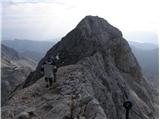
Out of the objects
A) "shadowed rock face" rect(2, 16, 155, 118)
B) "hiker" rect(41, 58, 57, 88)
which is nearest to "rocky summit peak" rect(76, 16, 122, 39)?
"shadowed rock face" rect(2, 16, 155, 118)

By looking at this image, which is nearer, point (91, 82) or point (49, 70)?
point (49, 70)

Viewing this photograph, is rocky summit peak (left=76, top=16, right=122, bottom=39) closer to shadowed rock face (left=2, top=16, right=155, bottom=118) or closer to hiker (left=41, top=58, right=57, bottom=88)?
shadowed rock face (left=2, top=16, right=155, bottom=118)

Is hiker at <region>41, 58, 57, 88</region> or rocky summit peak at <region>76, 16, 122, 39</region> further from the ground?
rocky summit peak at <region>76, 16, 122, 39</region>

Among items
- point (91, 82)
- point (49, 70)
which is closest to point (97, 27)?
point (91, 82)

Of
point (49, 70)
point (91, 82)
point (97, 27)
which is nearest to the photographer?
point (49, 70)

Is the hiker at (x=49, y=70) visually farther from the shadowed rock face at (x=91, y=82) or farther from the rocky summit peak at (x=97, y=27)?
the rocky summit peak at (x=97, y=27)

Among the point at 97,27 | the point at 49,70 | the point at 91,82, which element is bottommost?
the point at 91,82

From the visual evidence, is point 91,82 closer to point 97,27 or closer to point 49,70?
point 49,70

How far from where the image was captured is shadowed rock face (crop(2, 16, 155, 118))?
59.3ft

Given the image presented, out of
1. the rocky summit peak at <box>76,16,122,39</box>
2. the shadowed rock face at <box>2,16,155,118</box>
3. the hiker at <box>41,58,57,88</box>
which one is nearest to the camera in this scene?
the shadowed rock face at <box>2,16,155,118</box>

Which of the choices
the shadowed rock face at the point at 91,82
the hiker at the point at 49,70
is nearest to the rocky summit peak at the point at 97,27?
the shadowed rock face at the point at 91,82

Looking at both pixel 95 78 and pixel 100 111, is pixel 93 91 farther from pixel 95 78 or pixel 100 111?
pixel 100 111

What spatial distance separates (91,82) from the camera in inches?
866

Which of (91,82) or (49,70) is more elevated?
(49,70)
